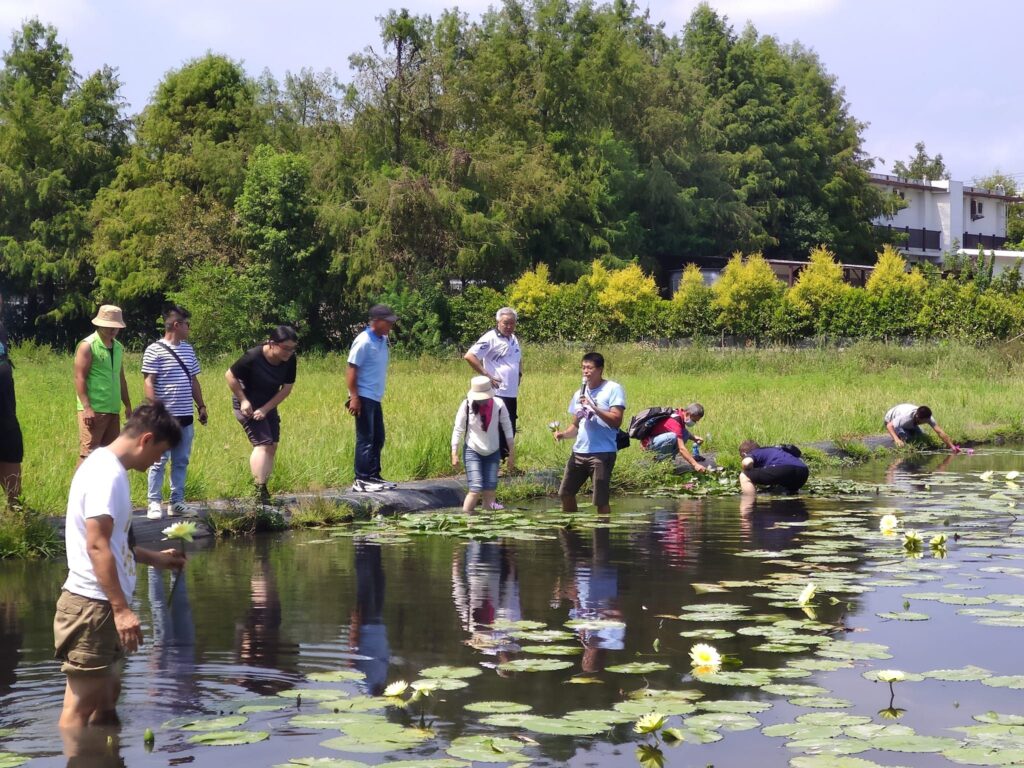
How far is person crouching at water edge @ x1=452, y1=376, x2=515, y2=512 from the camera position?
1263 cm

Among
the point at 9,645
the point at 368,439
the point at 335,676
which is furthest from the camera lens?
the point at 368,439

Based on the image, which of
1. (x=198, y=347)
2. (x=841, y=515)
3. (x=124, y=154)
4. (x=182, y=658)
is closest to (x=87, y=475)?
(x=182, y=658)

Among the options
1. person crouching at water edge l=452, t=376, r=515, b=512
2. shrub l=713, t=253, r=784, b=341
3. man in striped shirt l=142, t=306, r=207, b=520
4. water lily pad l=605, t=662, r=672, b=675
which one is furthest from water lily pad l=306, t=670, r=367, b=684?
shrub l=713, t=253, r=784, b=341

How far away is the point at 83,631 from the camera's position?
5684 mm

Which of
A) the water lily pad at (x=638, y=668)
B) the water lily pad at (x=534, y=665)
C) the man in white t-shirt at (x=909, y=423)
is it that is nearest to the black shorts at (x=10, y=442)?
the water lily pad at (x=534, y=665)

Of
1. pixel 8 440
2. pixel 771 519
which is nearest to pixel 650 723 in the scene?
pixel 8 440

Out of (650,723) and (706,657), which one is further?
(706,657)

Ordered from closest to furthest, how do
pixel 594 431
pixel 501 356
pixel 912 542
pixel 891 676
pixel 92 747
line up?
pixel 92 747 < pixel 891 676 < pixel 912 542 < pixel 594 431 < pixel 501 356

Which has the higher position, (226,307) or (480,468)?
(226,307)

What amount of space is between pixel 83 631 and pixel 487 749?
1.81 metres

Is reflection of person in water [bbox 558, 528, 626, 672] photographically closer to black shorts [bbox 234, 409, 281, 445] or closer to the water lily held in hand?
the water lily held in hand

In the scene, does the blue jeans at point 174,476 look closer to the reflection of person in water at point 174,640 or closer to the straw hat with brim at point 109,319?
the straw hat with brim at point 109,319

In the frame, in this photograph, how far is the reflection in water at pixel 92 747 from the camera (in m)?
5.34

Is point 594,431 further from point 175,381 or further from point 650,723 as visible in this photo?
point 650,723
